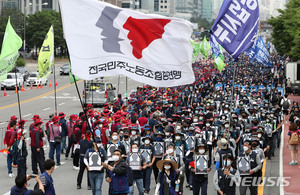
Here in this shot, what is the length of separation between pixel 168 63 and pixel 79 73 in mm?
1793

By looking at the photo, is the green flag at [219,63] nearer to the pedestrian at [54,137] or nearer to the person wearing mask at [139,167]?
the pedestrian at [54,137]

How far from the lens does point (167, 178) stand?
1250 centimetres

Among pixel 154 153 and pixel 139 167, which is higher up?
pixel 154 153

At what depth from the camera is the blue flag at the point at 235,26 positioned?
13102mm

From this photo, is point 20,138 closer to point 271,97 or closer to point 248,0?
point 248,0

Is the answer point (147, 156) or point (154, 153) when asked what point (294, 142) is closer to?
point (154, 153)

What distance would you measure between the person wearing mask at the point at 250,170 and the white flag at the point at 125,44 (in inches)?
150

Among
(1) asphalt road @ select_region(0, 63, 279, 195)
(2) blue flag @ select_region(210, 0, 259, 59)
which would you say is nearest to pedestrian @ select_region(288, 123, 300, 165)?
(1) asphalt road @ select_region(0, 63, 279, 195)

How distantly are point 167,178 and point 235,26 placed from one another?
340cm

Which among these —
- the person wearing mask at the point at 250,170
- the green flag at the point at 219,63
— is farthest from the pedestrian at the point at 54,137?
the green flag at the point at 219,63

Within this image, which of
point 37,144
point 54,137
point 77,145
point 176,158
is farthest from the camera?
point 54,137

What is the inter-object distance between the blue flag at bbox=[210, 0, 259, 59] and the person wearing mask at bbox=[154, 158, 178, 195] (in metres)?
2.58

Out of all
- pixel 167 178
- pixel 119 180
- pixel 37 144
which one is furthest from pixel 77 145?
pixel 119 180

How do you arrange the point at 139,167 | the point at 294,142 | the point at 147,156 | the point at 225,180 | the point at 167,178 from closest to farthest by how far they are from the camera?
the point at 167,178 < the point at 225,180 < the point at 139,167 < the point at 147,156 < the point at 294,142
